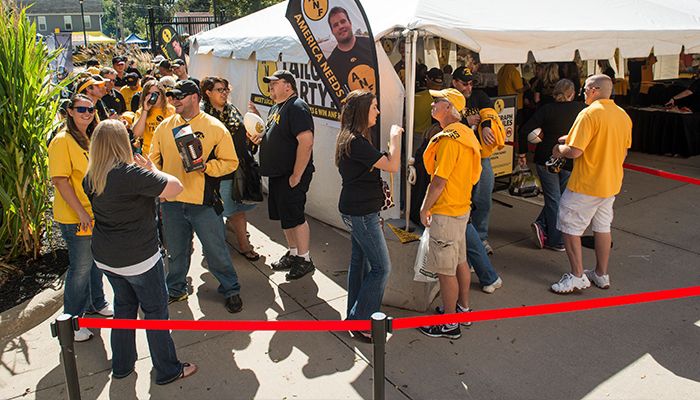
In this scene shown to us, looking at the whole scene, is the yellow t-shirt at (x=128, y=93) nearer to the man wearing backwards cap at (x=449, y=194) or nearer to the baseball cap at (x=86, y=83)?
the baseball cap at (x=86, y=83)

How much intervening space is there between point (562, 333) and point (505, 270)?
1.18 meters

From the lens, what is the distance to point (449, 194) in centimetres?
384

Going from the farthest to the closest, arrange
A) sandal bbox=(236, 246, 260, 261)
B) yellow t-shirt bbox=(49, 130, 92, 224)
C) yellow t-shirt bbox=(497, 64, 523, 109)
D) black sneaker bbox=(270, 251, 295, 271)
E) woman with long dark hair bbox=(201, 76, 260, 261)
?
yellow t-shirt bbox=(497, 64, 523, 109)
sandal bbox=(236, 246, 260, 261)
black sneaker bbox=(270, 251, 295, 271)
woman with long dark hair bbox=(201, 76, 260, 261)
yellow t-shirt bbox=(49, 130, 92, 224)

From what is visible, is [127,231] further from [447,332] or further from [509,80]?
[509,80]

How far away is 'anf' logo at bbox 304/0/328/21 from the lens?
16.5 ft

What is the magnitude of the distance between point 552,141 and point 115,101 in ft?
19.1

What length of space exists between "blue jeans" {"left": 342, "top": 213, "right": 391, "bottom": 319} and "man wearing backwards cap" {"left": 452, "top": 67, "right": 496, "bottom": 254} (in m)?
1.64

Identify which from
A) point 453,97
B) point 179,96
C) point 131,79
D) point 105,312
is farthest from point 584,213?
point 131,79

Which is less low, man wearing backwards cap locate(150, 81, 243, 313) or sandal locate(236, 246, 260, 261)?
man wearing backwards cap locate(150, 81, 243, 313)

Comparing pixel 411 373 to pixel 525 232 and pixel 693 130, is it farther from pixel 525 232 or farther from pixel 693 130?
pixel 693 130

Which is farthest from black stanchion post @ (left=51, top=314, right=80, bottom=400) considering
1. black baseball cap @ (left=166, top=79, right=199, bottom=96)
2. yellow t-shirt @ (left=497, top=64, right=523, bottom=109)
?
yellow t-shirt @ (left=497, top=64, right=523, bottom=109)

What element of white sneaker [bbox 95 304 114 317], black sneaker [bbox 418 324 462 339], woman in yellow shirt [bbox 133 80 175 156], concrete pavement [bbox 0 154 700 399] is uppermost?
woman in yellow shirt [bbox 133 80 175 156]

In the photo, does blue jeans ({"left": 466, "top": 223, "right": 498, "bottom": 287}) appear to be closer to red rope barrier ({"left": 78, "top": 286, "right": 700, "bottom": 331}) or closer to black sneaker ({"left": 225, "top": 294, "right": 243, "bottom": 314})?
red rope barrier ({"left": 78, "top": 286, "right": 700, "bottom": 331})

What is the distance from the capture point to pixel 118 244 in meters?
3.22
